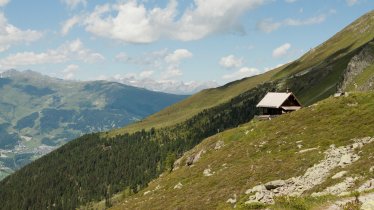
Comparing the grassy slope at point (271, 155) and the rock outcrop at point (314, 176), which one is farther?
the grassy slope at point (271, 155)

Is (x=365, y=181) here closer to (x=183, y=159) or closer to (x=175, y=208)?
(x=175, y=208)

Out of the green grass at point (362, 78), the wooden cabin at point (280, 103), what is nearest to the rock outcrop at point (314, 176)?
the wooden cabin at point (280, 103)

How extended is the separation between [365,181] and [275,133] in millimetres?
30864

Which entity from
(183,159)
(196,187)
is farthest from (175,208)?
(183,159)

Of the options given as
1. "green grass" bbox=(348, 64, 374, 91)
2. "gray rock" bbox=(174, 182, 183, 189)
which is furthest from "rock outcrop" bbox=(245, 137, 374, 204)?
"green grass" bbox=(348, 64, 374, 91)

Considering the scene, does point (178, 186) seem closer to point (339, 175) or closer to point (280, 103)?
point (339, 175)

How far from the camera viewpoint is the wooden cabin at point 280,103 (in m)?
91.1

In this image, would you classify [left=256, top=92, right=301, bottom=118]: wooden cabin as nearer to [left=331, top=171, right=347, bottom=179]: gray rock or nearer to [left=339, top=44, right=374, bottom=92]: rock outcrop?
[left=339, top=44, right=374, bottom=92]: rock outcrop

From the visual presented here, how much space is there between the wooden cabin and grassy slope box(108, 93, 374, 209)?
18.7 m

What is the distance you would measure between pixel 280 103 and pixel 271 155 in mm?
37173

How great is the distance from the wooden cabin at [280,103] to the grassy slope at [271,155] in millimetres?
18683

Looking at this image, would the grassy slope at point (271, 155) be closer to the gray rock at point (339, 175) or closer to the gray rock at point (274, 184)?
the gray rock at point (339, 175)

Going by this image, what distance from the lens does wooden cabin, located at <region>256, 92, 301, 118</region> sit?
91125 mm

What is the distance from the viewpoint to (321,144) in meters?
49.7
